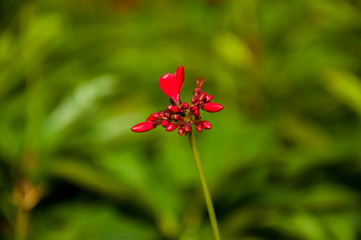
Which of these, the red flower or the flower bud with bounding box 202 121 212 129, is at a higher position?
the red flower

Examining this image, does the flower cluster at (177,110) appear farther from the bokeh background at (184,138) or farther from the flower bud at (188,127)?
the bokeh background at (184,138)

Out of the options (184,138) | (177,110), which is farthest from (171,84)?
(184,138)

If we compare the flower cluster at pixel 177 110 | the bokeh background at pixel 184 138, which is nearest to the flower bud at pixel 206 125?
the flower cluster at pixel 177 110

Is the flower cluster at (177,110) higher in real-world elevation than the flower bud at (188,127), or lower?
higher

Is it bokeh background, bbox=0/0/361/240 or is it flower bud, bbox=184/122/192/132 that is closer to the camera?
flower bud, bbox=184/122/192/132

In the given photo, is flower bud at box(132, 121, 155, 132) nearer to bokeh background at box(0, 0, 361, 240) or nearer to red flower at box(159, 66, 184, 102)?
red flower at box(159, 66, 184, 102)

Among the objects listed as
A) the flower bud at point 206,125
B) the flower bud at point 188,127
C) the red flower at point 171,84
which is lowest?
the flower bud at point 188,127

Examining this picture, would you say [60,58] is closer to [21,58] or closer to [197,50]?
[21,58]

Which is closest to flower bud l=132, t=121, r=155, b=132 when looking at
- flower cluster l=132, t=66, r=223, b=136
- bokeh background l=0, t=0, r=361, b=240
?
flower cluster l=132, t=66, r=223, b=136

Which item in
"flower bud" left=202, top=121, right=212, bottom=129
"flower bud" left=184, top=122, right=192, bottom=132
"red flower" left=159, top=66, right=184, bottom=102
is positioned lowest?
"flower bud" left=184, top=122, right=192, bottom=132
